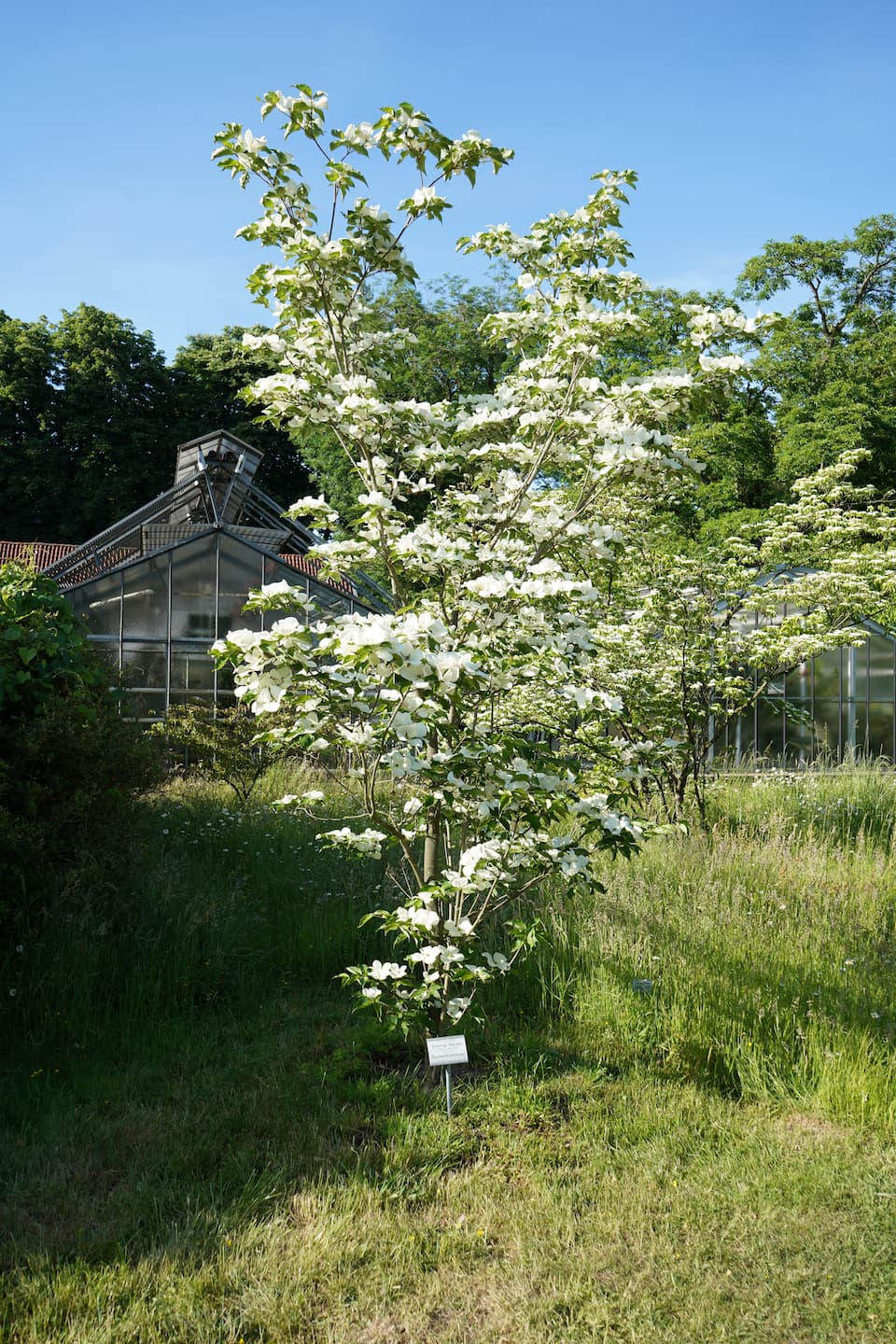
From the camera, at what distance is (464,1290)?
2.76 meters

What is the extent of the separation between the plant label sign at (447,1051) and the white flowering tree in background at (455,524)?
0.53ft

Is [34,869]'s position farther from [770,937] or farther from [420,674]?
[770,937]

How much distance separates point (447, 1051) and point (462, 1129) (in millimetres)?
324

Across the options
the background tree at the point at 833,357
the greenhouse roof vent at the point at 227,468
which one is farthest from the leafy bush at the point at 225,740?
the background tree at the point at 833,357

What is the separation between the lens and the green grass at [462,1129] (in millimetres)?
2701

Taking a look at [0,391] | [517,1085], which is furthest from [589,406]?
[0,391]

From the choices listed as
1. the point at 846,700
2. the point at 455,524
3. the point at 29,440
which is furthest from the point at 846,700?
the point at 29,440

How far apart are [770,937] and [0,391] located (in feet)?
102

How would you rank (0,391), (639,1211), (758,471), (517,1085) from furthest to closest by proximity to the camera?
(0,391)
(758,471)
(517,1085)
(639,1211)

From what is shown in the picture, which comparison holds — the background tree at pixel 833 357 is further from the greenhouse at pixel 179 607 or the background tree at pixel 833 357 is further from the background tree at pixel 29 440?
the background tree at pixel 29 440

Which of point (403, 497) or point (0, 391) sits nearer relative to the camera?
point (403, 497)

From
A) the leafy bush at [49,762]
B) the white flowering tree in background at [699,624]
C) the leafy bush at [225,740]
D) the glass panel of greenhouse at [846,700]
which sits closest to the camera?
the leafy bush at [49,762]

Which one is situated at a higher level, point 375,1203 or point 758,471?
point 758,471

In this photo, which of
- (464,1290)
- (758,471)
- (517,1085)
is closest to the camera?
(464,1290)
